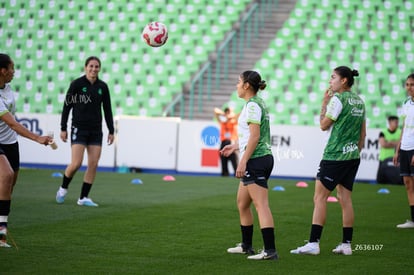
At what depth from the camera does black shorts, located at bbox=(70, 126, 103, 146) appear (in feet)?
41.4

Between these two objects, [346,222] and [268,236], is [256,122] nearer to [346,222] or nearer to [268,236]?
[268,236]

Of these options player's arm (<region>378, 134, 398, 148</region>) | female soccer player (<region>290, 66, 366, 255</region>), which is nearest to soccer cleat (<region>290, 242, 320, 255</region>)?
female soccer player (<region>290, 66, 366, 255</region>)

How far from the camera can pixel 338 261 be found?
808 cm

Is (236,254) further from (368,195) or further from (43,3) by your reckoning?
(43,3)

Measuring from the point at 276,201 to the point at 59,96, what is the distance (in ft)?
46.6

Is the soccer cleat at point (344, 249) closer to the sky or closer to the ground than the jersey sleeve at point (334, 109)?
closer to the ground

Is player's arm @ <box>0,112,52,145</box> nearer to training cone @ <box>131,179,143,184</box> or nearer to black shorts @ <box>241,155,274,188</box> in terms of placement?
black shorts @ <box>241,155,274,188</box>

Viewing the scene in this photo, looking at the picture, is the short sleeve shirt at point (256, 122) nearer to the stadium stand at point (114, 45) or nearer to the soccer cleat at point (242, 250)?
the soccer cleat at point (242, 250)

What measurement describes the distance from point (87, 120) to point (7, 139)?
404 centimetres

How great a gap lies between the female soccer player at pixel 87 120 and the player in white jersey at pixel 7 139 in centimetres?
375

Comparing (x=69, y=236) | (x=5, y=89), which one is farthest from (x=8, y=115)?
(x=69, y=236)

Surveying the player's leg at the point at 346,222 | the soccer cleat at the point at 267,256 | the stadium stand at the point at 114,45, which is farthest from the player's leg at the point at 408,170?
the stadium stand at the point at 114,45

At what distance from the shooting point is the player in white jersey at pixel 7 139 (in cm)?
809

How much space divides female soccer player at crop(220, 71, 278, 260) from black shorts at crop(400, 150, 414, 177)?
14.6 feet
